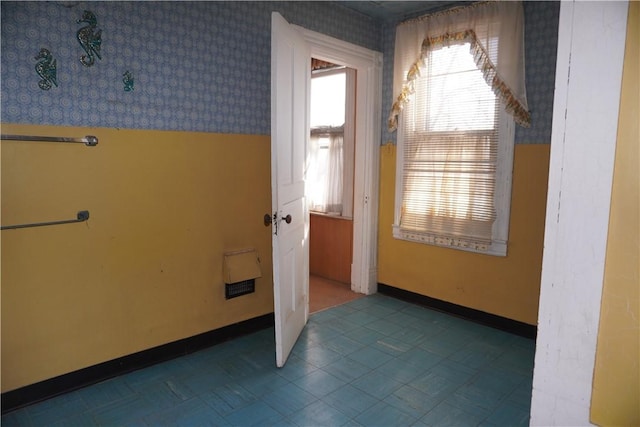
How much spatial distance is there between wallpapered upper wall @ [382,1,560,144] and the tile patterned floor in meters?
1.49

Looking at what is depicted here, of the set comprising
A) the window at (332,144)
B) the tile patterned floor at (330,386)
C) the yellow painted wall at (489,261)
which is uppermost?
the window at (332,144)

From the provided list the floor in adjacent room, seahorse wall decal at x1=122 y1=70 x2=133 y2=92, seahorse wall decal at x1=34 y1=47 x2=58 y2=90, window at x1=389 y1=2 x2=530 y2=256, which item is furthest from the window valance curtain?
seahorse wall decal at x1=34 y1=47 x2=58 y2=90

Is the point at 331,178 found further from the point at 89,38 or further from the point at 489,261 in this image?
the point at 89,38

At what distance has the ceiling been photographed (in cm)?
330

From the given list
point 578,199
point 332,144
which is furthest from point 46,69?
point 332,144

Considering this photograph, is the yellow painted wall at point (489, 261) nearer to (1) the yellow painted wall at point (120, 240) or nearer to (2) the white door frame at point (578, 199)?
(1) the yellow painted wall at point (120, 240)

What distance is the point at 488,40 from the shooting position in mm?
3031

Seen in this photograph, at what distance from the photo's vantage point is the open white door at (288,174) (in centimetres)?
242

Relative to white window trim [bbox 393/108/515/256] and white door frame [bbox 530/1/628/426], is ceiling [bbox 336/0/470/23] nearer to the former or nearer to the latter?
white window trim [bbox 393/108/515/256]

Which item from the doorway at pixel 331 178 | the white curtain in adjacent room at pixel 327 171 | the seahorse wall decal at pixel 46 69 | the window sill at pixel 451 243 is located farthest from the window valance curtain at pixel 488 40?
the seahorse wall decal at pixel 46 69

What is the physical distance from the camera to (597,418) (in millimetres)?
1079

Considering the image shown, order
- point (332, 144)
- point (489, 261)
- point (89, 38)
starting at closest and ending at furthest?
1. point (89, 38)
2. point (489, 261)
3. point (332, 144)

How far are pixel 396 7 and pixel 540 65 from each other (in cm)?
124

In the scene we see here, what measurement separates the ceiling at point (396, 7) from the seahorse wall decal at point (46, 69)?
215 cm
